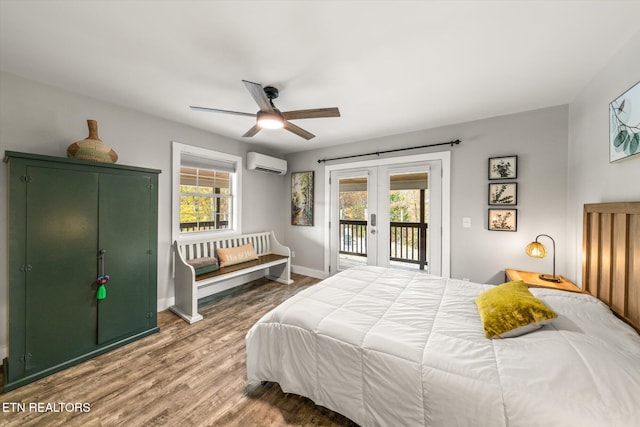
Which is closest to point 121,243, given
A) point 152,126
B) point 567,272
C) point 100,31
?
point 152,126

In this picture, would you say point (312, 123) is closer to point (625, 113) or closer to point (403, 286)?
point (403, 286)

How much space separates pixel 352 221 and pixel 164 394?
11.0 feet

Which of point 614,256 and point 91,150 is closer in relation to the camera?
point 614,256

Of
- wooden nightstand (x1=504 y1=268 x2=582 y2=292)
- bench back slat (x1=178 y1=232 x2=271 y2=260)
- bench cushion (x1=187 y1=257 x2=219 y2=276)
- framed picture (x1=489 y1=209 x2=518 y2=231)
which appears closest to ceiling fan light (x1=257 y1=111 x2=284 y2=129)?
bench cushion (x1=187 y1=257 x2=219 y2=276)

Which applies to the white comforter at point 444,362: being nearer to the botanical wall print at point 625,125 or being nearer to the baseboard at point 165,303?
the botanical wall print at point 625,125

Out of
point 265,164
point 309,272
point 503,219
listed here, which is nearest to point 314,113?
point 265,164

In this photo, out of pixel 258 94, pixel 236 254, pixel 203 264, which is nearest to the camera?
pixel 258 94

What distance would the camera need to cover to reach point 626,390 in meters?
0.92

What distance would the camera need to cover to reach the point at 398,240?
394cm

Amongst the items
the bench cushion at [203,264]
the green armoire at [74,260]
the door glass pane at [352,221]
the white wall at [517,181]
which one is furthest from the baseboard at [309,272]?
the green armoire at [74,260]

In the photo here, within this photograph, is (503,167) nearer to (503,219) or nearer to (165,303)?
(503,219)

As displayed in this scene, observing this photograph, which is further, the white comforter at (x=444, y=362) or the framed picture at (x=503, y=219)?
the framed picture at (x=503, y=219)

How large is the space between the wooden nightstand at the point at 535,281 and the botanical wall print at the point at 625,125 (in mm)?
1287

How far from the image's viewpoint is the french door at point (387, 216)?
11.5 feet
